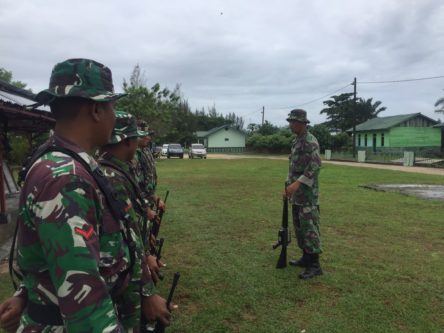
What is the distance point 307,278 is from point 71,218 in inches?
158

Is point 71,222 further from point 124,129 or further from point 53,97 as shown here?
point 124,129

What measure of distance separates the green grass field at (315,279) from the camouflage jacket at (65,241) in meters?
2.49

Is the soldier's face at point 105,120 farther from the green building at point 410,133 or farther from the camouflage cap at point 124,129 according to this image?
the green building at point 410,133

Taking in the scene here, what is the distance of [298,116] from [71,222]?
404 cm

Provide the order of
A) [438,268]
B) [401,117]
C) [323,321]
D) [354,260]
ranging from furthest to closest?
[401,117] < [354,260] < [438,268] < [323,321]

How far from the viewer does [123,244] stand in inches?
65.4

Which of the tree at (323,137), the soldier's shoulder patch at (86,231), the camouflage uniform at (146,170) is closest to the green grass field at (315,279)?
the camouflage uniform at (146,170)

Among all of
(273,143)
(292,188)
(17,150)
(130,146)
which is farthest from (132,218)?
(273,143)

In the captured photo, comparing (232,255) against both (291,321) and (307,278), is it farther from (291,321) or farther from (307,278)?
(291,321)

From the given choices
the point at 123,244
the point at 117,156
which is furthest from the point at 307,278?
the point at 123,244

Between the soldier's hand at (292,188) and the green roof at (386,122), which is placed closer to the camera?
the soldier's hand at (292,188)

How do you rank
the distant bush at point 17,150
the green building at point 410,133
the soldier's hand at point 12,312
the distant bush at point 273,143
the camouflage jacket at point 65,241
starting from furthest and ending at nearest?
the distant bush at point 273,143 < the green building at point 410,133 < the distant bush at point 17,150 < the soldier's hand at point 12,312 < the camouflage jacket at point 65,241

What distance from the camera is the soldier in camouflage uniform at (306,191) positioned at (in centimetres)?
487

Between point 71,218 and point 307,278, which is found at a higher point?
point 71,218
